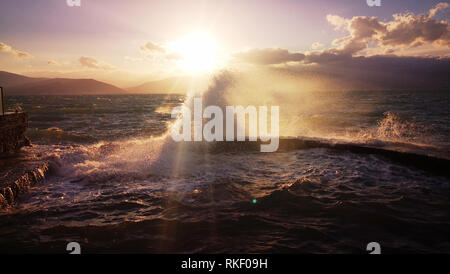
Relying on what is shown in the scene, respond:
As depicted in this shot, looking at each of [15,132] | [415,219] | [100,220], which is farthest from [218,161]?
[15,132]

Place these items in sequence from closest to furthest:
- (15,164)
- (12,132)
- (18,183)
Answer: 1. (18,183)
2. (15,164)
3. (12,132)

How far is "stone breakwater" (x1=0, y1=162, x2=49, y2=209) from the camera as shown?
5.71 m

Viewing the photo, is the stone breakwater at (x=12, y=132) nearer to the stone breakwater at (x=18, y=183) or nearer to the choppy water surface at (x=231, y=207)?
the choppy water surface at (x=231, y=207)

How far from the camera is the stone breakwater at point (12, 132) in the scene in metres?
9.56

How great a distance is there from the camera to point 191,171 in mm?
8742

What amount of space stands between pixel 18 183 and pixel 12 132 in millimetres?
5380

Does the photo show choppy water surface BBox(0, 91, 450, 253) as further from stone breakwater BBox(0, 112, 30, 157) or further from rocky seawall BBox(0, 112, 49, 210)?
stone breakwater BBox(0, 112, 30, 157)

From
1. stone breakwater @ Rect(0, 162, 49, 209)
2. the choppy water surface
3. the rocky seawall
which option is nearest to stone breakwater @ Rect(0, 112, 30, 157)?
the rocky seawall

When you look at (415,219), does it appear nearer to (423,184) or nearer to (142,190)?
(423,184)

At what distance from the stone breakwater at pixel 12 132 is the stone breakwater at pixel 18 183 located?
324 cm

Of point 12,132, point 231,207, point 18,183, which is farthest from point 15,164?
point 231,207

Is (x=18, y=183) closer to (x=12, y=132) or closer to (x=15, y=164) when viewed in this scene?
(x=15, y=164)

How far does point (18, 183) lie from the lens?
251 inches

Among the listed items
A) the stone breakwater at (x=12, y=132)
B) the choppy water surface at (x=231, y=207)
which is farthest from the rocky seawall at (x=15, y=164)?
the choppy water surface at (x=231, y=207)
